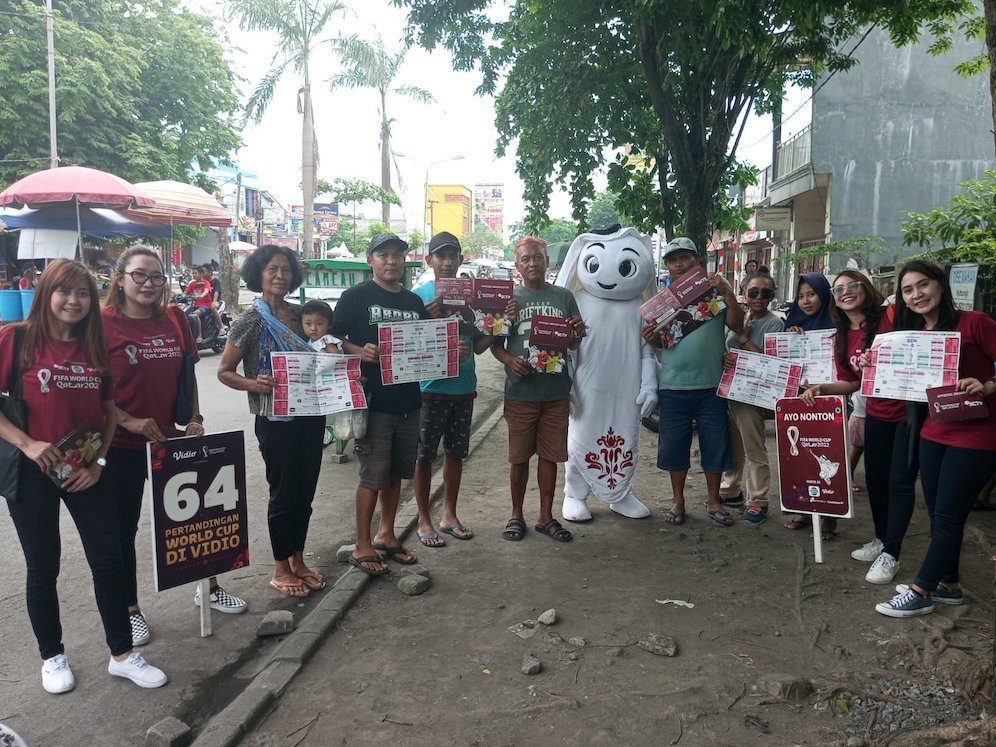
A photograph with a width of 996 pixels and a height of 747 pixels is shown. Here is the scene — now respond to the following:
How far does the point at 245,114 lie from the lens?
24875 millimetres

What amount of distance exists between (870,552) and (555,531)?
1985 millimetres

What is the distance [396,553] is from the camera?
15.3 feet

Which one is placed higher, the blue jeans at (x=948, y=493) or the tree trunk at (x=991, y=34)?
the tree trunk at (x=991, y=34)

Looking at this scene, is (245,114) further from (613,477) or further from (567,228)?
(567,228)

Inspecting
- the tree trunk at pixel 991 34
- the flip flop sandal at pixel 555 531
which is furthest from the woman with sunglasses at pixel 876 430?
the flip flop sandal at pixel 555 531

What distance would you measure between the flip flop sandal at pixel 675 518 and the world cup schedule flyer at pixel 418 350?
2.05 meters

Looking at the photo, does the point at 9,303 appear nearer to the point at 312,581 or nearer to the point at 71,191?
the point at 71,191

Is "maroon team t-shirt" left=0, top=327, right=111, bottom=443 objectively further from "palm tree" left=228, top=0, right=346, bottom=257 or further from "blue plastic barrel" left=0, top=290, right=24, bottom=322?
"palm tree" left=228, top=0, right=346, bottom=257

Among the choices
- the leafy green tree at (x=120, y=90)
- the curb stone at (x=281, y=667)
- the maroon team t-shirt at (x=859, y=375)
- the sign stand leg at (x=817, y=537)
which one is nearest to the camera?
the curb stone at (x=281, y=667)

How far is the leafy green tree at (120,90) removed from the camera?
18.8 m

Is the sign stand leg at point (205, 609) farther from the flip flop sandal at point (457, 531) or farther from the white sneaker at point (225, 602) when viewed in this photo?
the flip flop sandal at point (457, 531)

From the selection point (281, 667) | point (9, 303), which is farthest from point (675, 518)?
point (9, 303)

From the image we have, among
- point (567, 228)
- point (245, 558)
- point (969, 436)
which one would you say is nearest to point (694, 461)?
point (969, 436)

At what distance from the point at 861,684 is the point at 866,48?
18992mm
